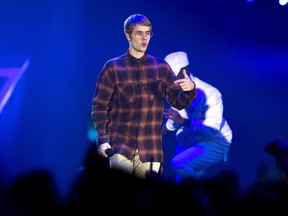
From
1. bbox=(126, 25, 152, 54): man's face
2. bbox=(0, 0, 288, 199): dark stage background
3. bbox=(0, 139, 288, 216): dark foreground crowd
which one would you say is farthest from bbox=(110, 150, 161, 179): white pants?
bbox=(126, 25, 152, 54): man's face

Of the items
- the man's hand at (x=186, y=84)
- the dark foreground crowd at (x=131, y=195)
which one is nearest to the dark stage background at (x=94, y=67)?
the dark foreground crowd at (x=131, y=195)

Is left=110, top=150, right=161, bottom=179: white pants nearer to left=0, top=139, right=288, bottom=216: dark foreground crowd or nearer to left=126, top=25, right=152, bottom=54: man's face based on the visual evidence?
left=0, top=139, right=288, bottom=216: dark foreground crowd

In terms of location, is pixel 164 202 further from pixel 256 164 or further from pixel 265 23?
pixel 265 23

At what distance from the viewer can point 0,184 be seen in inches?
135

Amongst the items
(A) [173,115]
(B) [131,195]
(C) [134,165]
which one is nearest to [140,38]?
(A) [173,115]

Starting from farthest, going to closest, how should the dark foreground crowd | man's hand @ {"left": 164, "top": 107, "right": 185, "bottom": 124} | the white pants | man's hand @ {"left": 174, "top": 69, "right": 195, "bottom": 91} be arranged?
man's hand @ {"left": 164, "top": 107, "right": 185, "bottom": 124} → the white pants → man's hand @ {"left": 174, "top": 69, "right": 195, "bottom": 91} → the dark foreground crowd

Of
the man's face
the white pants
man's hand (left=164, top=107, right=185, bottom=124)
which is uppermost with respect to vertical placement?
the man's face

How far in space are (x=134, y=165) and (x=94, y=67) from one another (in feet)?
2.89

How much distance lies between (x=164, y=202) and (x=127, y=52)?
1.08 meters

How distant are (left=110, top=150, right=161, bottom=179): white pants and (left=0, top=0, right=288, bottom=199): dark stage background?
0.36 metres

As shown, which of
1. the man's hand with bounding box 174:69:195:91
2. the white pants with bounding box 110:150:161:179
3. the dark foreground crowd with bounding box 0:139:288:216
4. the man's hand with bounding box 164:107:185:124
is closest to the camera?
the dark foreground crowd with bounding box 0:139:288:216

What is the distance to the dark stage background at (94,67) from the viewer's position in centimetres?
354

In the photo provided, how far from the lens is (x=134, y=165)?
3.13 metres

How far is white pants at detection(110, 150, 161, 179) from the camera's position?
122 inches
